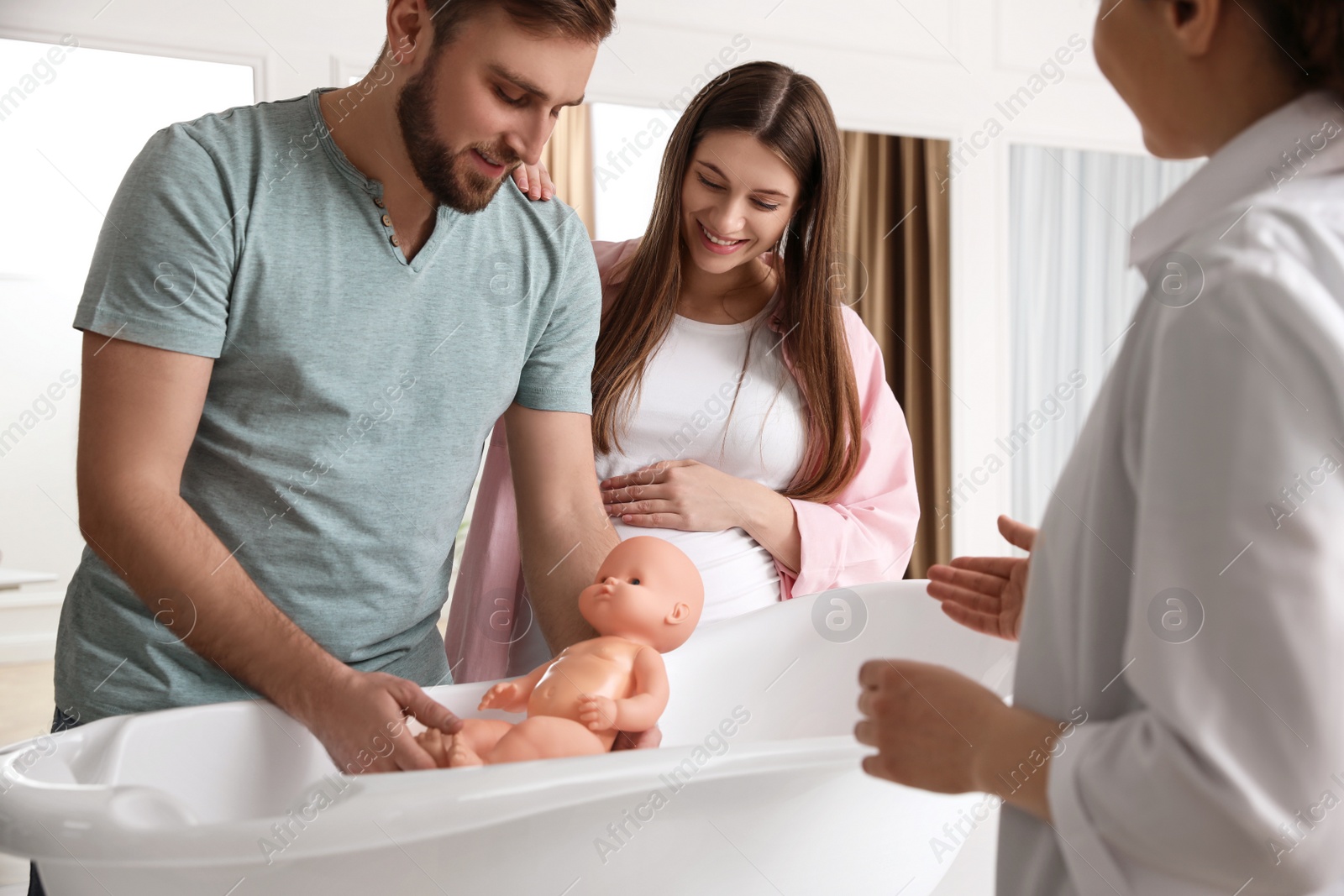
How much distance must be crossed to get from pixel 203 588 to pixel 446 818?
48cm

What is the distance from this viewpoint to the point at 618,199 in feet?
11.5

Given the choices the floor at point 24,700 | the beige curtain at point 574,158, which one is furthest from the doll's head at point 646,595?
the beige curtain at point 574,158

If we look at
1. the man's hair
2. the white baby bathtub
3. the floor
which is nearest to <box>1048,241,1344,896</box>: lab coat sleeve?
the white baby bathtub

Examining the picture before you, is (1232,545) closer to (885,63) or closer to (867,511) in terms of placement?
(867,511)

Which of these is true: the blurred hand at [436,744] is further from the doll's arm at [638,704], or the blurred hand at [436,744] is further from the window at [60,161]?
the window at [60,161]

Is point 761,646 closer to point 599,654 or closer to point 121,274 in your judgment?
point 599,654

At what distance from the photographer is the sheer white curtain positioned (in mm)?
3779

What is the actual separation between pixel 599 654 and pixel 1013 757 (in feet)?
2.37

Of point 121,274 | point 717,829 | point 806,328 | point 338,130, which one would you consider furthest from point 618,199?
point 717,829

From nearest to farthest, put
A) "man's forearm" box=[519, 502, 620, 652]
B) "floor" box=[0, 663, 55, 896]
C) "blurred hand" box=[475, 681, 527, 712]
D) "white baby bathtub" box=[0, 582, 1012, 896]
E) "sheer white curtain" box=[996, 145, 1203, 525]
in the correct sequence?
"white baby bathtub" box=[0, 582, 1012, 896], "blurred hand" box=[475, 681, 527, 712], "man's forearm" box=[519, 502, 620, 652], "floor" box=[0, 663, 55, 896], "sheer white curtain" box=[996, 145, 1203, 525]

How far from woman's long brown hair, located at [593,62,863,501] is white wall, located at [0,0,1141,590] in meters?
1.19

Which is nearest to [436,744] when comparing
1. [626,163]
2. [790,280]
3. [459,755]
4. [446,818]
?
[459,755]

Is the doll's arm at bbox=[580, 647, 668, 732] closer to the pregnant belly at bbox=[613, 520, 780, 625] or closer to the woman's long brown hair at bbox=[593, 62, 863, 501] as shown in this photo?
the pregnant belly at bbox=[613, 520, 780, 625]

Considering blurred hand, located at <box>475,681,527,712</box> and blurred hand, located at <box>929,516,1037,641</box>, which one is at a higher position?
blurred hand, located at <box>929,516,1037,641</box>
